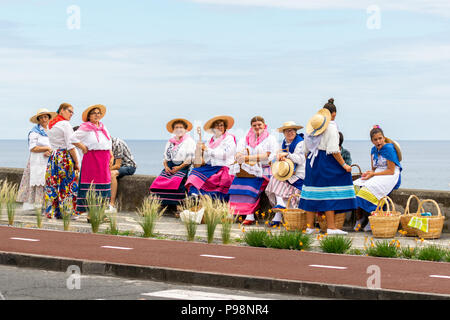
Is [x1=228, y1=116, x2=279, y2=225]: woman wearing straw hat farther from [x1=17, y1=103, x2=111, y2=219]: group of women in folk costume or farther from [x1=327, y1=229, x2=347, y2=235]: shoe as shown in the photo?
[x1=17, y1=103, x2=111, y2=219]: group of women in folk costume

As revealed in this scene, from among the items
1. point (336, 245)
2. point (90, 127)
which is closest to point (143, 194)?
point (90, 127)

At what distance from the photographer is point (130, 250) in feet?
39.8

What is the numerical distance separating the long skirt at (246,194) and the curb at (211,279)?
5.37 m

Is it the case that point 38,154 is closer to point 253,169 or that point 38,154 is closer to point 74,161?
point 74,161

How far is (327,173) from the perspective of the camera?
571 inches

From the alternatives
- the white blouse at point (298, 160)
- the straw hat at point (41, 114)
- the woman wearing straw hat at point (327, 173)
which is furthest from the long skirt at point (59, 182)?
the woman wearing straw hat at point (327, 173)

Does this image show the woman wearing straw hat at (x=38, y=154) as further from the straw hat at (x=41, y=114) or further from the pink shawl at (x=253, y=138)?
the pink shawl at (x=253, y=138)

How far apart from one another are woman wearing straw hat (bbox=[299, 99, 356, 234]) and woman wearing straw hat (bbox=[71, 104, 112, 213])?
13.0ft

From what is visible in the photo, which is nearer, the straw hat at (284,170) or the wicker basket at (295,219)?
the wicker basket at (295,219)

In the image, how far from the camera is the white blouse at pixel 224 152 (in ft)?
54.5

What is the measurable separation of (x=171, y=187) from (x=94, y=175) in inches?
63.8

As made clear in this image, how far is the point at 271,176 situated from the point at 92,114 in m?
3.42
